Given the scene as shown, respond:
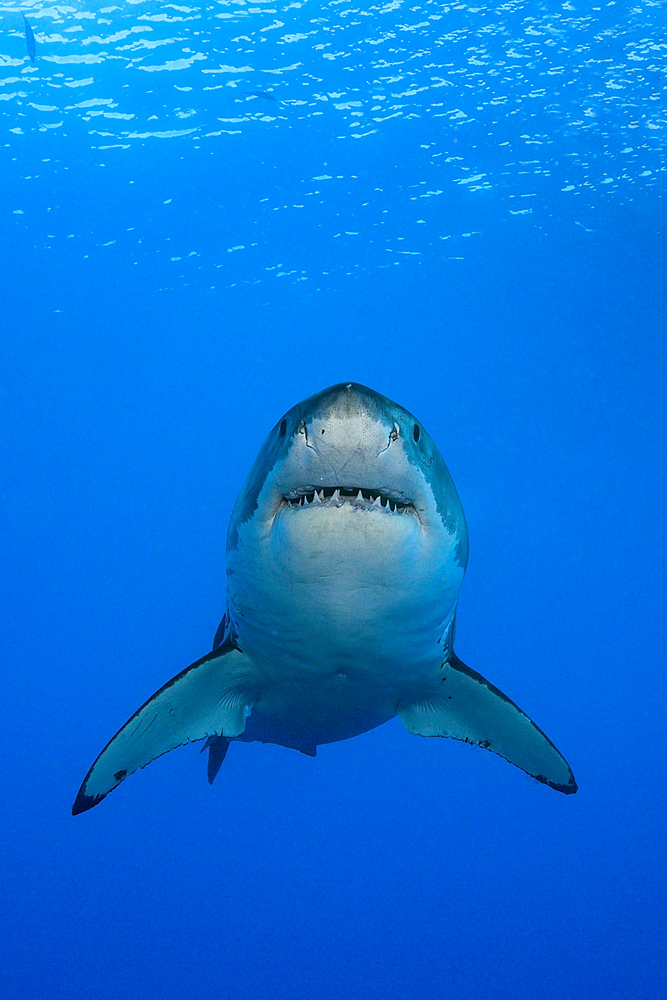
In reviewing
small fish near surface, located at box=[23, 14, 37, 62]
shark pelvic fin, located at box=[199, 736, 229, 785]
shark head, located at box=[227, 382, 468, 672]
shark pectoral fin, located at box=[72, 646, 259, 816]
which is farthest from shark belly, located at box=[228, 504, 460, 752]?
small fish near surface, located at box=[23, 14, 37, 62]

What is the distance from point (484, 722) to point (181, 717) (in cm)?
179

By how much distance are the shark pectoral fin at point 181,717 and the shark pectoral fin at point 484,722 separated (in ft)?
3.42

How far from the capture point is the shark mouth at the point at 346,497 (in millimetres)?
2076

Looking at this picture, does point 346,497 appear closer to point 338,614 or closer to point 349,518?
point 349,518

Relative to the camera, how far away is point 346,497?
6.84 feet

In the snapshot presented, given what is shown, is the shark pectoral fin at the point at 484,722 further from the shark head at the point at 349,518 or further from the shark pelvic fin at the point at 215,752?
the shark pelvic fin at the point at 215,752

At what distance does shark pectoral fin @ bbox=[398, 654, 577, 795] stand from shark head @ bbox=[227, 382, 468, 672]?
1.06 metres

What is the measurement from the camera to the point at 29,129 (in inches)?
659

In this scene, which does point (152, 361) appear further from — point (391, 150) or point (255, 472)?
point (255, 472)

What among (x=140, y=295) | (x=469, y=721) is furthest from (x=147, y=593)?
(x=469, y=721)

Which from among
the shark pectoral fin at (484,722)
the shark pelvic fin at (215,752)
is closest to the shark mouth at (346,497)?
the shark pectoral fin at (484,722)

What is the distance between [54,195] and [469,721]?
2100 cm

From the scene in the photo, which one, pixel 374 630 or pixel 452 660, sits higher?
pixel 452 660

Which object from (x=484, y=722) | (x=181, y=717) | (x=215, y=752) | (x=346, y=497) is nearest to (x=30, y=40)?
(x=215, y=752)
